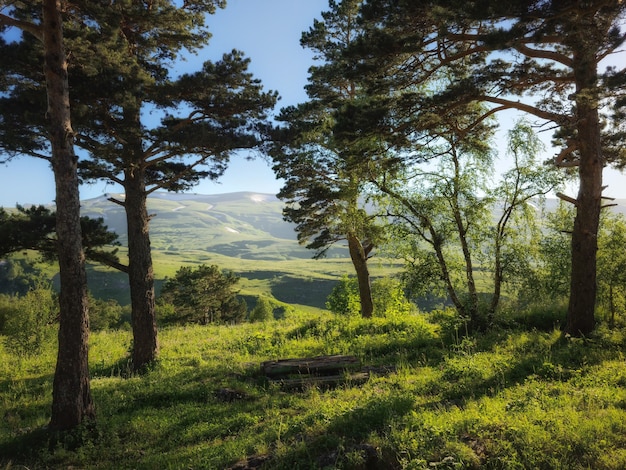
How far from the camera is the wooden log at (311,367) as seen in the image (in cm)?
961

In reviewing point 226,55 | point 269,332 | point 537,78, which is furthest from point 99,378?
point 537,78

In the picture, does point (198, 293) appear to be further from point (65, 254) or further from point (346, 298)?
point (65, 254)

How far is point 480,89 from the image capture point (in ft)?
31.7

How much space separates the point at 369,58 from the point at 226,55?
4.80 meters

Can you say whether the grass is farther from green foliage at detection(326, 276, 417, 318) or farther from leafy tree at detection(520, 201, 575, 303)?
green foliage at detection(326, 276, 417, 318)

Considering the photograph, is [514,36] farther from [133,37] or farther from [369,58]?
[133,37]

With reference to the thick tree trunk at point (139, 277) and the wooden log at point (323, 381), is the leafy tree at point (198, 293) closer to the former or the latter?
the thick tree trunk at point (139, 277)

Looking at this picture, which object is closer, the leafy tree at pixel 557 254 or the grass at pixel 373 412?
the grass at pixel 373 412

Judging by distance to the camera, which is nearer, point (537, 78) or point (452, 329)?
point (537, 78)

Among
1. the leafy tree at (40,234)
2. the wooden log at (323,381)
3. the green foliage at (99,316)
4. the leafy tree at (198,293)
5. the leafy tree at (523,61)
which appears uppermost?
the leafy tree at (523,61)

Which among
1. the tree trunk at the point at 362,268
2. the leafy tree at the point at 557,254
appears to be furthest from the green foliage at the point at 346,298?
the leafy tree at the point at 557,254

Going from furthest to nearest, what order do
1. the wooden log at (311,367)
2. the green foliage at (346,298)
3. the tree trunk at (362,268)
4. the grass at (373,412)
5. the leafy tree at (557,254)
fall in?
the green foliage at (346,298) < the leafy tree at (557,254) < the tree trunk at (362,268) < the wooden log at (311,367) < the grass at (373,412)

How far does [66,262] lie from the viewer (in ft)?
23.3

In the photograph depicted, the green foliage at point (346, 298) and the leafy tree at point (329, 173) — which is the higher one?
the leafy tree at point (329, 173)
